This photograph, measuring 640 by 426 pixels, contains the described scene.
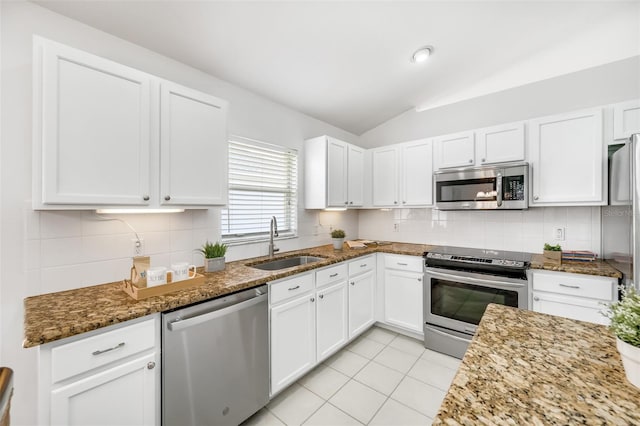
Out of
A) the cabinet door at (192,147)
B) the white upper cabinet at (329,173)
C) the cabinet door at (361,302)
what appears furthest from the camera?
the white upper cabinet at (329,173)

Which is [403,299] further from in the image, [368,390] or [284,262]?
[284,262]

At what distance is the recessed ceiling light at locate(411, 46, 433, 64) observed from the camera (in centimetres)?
237

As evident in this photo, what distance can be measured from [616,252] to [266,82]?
3321mm

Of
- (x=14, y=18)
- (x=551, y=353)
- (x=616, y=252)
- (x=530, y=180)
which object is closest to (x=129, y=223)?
(x=14, y=18)

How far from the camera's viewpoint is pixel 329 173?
303cm

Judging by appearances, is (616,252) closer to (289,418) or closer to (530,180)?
(530,180)

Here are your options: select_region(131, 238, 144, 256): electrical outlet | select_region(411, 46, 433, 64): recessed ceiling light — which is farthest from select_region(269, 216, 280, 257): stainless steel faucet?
select_region(411, 46, 433, 64): recessed ceiling light

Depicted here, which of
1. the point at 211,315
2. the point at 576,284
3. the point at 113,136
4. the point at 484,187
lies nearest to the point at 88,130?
the point at 113,136

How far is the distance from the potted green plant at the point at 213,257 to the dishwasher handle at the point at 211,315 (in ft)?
1.56

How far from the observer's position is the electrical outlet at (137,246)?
1.80 m

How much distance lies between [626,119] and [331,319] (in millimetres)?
2984

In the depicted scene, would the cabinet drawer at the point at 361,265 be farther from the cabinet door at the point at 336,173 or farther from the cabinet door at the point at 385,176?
the cabinet door at the point at 385,176

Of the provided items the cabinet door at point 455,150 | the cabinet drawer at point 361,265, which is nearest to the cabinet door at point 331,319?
the cabinet drawer at point 361,265

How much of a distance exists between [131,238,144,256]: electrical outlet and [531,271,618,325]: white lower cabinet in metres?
3.13
